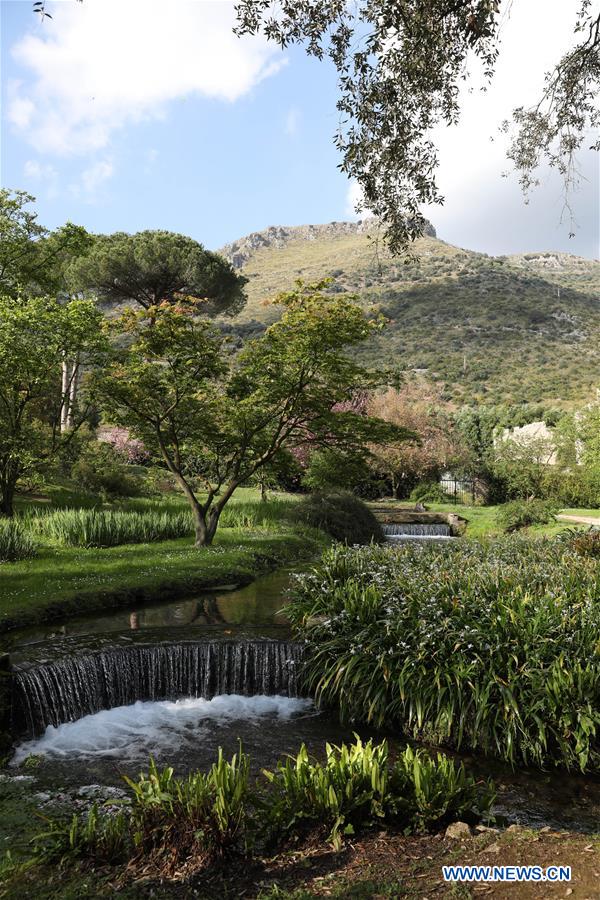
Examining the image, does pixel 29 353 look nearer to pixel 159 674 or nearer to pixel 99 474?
pixel 99 474

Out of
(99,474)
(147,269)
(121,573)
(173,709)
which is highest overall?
(147,269)

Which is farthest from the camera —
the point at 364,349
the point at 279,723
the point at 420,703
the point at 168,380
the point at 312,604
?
the point at 364,349

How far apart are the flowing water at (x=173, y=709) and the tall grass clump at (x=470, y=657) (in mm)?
250

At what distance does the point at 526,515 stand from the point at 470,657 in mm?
16202

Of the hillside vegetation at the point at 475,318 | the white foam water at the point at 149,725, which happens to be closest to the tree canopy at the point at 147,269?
the hillside vegetation at the point at 475,318

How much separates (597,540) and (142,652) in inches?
334

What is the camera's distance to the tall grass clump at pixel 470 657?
5.51 meters

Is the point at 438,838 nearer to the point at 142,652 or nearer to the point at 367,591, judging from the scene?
the point at 367,591

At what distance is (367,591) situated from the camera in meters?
7.43

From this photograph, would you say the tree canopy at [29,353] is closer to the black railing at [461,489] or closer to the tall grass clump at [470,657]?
the tall grass clump at [470,657]

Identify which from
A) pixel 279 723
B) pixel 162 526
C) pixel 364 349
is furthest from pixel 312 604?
pixel 364 349

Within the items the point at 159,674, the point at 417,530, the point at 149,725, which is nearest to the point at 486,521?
the point at 417,530

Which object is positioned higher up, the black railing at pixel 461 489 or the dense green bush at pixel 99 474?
the dense green bush at pixel 99 474

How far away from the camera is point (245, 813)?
12.1ft
